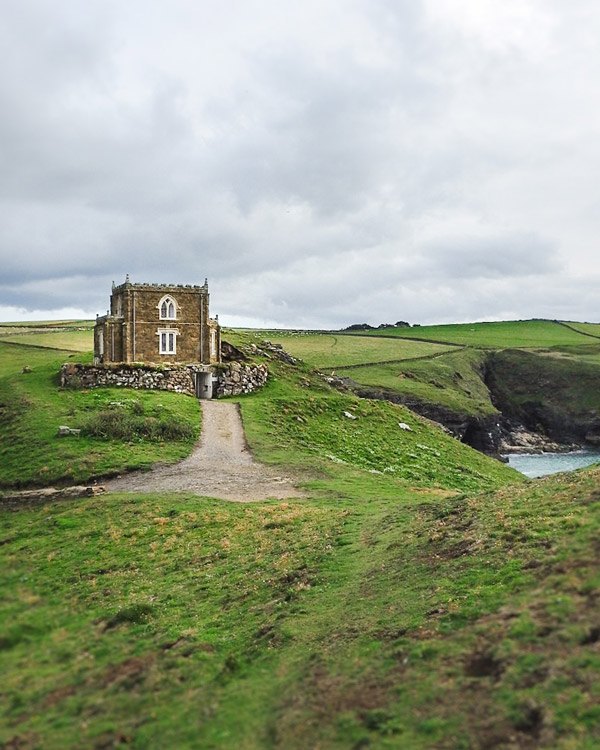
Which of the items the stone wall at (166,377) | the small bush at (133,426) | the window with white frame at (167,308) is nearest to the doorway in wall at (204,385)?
the stone wall at (166,377)

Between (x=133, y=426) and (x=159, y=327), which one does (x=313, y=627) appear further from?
(x=159, y=327)

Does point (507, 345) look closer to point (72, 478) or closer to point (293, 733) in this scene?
point (72, 478)

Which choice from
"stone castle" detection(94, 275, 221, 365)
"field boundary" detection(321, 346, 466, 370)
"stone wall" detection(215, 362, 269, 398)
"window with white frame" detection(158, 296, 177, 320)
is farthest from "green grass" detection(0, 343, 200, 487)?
"field boundary" detection(321, 346, 466, 370)

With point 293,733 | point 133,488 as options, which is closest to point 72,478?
point 133,488

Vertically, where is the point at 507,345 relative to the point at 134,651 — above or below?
above

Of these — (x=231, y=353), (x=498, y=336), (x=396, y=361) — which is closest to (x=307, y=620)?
(x=231, y=353)

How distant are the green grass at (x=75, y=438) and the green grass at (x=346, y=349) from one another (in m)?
61.6

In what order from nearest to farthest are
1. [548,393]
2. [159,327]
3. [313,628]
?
[313,628], [159,327], [548,393]

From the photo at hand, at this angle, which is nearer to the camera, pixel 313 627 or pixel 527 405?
pixel 313 627

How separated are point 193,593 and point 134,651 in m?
4.12

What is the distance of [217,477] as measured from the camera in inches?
1419

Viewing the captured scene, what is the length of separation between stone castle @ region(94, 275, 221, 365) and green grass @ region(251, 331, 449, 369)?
161ft

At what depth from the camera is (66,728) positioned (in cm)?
1309

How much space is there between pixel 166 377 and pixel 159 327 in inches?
258
